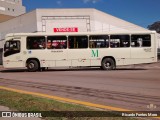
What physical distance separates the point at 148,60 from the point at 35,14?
25035 mm

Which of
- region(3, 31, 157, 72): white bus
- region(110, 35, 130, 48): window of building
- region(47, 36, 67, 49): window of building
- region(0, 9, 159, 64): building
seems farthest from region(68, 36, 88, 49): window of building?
region(0, 9, 159, 64): building

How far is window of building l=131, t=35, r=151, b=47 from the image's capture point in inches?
914

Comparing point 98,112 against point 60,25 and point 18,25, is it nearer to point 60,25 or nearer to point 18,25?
point 60,25

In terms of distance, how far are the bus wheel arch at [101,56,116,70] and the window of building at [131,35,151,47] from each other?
1.83 meters

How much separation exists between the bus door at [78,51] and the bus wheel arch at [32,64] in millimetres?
2367

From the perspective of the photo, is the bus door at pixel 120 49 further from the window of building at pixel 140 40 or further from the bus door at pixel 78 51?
the bus door at pixel 78 51

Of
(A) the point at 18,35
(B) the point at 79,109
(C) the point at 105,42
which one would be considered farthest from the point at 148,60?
(B) the point at 79,109

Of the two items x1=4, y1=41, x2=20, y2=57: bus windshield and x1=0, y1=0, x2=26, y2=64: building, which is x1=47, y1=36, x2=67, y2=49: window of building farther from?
x1=0, y1=0, x2=26, y2=64: building

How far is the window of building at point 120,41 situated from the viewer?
23.3m

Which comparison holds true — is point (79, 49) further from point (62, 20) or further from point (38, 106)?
point (62, 20)

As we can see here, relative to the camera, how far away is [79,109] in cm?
743

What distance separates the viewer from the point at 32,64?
77.0 ft

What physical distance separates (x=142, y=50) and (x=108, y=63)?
8.44 feet

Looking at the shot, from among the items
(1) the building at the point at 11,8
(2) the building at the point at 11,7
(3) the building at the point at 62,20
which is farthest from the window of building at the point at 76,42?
(2) the building at the point at 11,7
